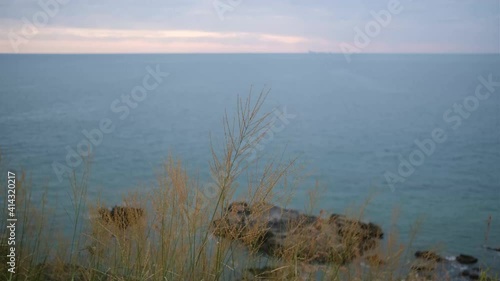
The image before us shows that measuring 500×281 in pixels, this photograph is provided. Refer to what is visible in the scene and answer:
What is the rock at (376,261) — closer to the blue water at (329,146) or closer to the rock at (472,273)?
the blue water at (329,146)

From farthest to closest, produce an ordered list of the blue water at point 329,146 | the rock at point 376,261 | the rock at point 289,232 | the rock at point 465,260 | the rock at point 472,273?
the blue water at point 329,146 → the rock at point 465,260 → the rock at point 472,273 → the rock at point 376,261 → the rock at point 289,232

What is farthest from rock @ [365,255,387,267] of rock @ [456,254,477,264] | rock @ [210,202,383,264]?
rock @ [456,254,477,264]

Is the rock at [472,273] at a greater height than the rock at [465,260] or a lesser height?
lesser

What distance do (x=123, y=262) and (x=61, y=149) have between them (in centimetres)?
1905

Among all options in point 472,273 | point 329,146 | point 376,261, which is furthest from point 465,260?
point 329,146

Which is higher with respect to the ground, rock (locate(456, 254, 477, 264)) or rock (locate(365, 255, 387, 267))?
rock (locate(365, 255, 387, 267))

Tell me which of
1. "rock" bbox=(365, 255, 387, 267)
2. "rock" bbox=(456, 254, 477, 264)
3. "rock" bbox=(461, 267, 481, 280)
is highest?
"rock" bbox=(365, 255, 387, 267)

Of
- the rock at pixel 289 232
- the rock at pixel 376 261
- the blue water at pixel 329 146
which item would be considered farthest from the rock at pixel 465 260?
the rock at pixel 376 261

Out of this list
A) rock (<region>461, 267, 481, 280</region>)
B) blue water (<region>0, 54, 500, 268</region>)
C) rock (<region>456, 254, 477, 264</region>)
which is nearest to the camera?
rock (<region>461, 267, 481, 280</region>)

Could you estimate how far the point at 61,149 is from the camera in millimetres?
20516

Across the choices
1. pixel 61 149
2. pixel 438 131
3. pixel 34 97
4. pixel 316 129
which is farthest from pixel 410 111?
pixel 34 97

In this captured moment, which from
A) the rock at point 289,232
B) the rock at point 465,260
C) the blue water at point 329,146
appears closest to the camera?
the rock at point 289,232

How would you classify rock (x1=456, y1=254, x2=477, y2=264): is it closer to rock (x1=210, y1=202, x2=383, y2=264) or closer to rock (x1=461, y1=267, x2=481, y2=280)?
rock (x1=461, y1=267, x2=481, y2=280)

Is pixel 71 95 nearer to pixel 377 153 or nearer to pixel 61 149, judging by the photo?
pixel 61 149
